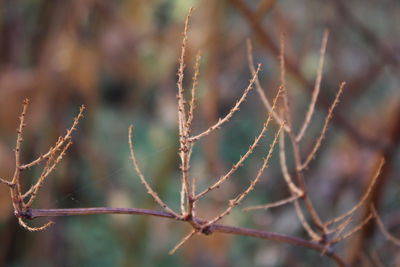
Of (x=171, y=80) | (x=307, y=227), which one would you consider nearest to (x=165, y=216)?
(x=307, y=227)

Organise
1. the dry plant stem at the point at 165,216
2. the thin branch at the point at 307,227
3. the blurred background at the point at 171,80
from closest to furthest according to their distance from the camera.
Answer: the dry plant stem at the point at 165,216 → the thin branch at the point at 307,227 → the blurred background at the point at 171,80

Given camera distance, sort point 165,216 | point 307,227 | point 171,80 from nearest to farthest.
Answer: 1. point 165,216
2. point 307,227
3. point 171,80

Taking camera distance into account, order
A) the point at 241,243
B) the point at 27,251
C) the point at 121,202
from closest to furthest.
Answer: the point at 121,202, the point at 27,251, the point at 241,243

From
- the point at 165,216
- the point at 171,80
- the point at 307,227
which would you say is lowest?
the point at 307,227

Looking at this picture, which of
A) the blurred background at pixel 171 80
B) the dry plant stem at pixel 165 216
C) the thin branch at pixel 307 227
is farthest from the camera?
the blurred background at pixel 171 80

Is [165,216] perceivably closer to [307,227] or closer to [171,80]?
[307,227]

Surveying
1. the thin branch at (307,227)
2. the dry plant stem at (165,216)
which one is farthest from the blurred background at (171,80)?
the dry plant stem at (165,216)

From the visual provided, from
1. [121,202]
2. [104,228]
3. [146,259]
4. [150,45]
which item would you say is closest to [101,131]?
[104,228]

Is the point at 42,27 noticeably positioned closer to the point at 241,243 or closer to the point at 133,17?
the point at 133,17

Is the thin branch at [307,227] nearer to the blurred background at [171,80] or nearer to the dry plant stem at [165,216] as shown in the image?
the dry plant stem at [165,216]

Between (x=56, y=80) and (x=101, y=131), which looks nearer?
(x=56, y=80)

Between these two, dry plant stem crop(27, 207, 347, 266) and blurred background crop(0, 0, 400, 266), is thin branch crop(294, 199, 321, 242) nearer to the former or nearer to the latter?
dry plant stem crop(27, 207, 347, 266)
